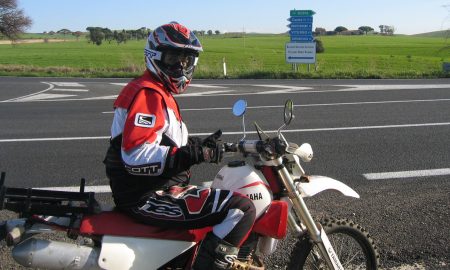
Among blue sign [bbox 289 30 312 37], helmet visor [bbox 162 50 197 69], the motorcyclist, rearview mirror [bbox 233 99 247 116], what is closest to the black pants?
the motorcyclist

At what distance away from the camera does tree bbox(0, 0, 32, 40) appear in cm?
5922

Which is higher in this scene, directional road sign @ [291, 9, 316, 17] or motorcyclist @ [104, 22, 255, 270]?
directional road sign @ [291, 9, 316, 17]

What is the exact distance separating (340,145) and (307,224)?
5.03 metres

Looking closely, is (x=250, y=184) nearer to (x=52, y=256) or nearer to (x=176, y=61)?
(x=176, y=61)

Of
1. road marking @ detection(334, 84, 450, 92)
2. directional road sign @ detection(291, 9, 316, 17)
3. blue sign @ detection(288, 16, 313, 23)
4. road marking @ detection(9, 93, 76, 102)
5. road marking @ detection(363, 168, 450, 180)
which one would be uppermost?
directional road sign @ detection(291, 9, 316, 17)

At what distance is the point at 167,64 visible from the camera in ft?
9.55

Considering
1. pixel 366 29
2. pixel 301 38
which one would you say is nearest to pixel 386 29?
pixel 366 29

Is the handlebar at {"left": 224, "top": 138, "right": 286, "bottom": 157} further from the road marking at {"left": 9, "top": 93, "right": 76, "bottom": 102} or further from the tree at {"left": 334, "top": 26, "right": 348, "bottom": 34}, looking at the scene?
the tree at {"left": 334, "top": 26, "right": 348, "bottom": 34}

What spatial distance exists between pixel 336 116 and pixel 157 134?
8342 mm

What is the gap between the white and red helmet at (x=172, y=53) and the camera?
285 centimetres

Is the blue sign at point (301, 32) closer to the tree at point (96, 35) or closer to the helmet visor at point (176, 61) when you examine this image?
the helmet visor at point (176, 61)

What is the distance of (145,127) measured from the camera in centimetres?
266

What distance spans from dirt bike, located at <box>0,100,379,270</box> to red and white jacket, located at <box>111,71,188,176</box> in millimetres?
336

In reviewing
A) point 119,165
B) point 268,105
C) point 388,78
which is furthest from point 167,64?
point 388,78
